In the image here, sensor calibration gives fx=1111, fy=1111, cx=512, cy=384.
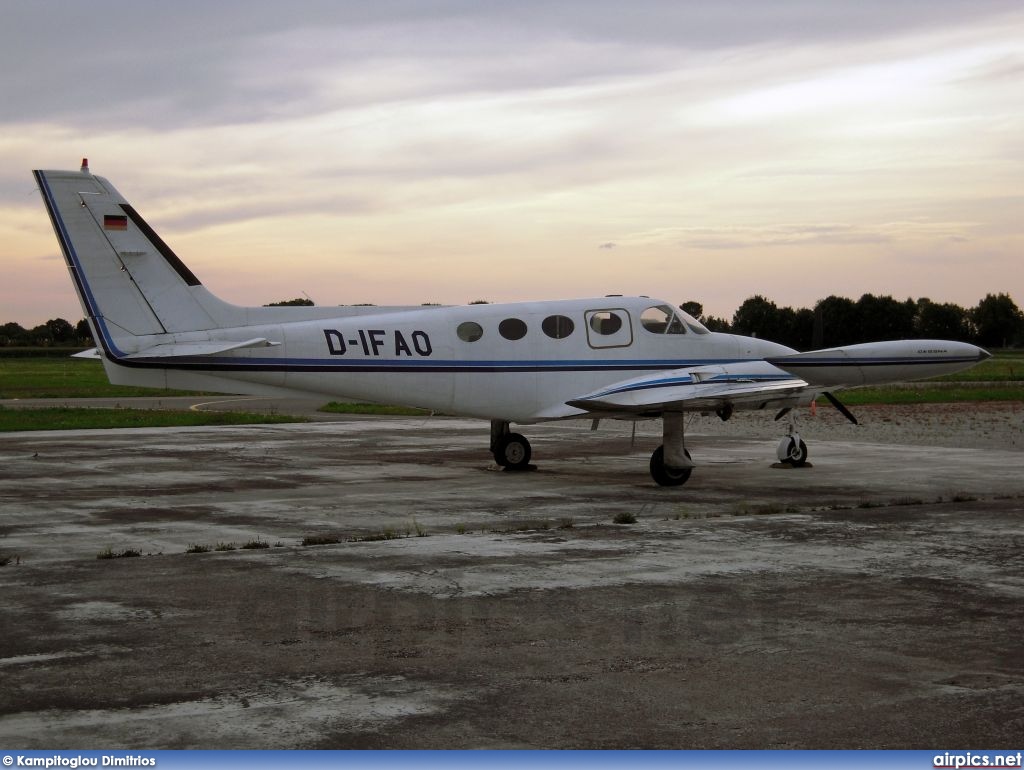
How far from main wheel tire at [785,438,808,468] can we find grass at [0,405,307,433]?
17272 mm

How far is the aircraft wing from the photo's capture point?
17.8 m

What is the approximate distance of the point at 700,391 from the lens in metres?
18.0

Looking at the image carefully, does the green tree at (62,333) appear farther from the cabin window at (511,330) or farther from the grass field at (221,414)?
the cabin window at (511,330)

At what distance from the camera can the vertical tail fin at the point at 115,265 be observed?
1739cm

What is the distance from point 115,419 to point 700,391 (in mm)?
22079

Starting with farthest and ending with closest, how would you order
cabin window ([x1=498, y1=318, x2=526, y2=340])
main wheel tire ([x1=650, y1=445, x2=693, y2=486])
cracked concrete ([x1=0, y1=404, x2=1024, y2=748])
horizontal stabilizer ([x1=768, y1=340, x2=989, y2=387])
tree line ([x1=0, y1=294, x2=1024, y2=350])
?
tree line ([x1=0, y1=294, x2=1024, y2=350]), horizontal stabilizer ([x1=768, y1=340, x2=989, y2=387]), cabin window ([x1=498, y1=318, x2=526, y2=340]), main wheel tire ([x1=650, y1=445, x2=693, y2=486]), cracked concrete ([x1=0, y1=404, x2=1024, y2=748])

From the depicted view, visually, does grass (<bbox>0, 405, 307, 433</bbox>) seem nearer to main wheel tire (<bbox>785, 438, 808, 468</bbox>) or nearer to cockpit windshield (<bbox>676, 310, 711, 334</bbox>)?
cockpit windshield (<bbox>676, 310, 711, 334</bbox>)

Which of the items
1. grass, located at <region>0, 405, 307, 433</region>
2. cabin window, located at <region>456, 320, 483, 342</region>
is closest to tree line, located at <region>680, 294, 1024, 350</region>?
cabin window, located at <region>456, 320, 483, 342</region>

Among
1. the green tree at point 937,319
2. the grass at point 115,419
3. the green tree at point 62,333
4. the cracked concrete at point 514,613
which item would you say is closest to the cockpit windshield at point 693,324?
the cracked concrete at point 514,613

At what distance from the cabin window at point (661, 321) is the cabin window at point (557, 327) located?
4.27 ft

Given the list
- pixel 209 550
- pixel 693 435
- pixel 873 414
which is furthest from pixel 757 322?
pixel 209 550

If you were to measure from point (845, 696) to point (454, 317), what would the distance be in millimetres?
13379

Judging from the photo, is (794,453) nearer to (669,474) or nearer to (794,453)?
(794,453)

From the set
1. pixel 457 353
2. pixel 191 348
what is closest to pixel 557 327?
pixel 457 353
